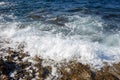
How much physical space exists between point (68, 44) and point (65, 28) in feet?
8.17

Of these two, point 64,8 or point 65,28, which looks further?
point 64,8

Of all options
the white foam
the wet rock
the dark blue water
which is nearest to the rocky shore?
the wet rock

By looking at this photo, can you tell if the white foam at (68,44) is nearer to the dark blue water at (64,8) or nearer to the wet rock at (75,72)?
the wet rock at (75,72)

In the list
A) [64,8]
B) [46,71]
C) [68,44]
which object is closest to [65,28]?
[68,44]

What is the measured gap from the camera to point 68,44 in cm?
980

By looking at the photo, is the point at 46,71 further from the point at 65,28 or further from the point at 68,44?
the point at 65,28

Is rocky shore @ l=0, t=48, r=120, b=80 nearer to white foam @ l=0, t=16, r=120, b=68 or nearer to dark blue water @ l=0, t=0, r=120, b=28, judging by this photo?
white foam @ l=0, t=16, r=120, b=68

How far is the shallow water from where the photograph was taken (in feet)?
30.0

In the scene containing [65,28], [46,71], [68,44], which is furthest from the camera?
[65,28]

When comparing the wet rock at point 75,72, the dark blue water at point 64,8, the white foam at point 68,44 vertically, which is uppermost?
the dark blue water at point 64,8

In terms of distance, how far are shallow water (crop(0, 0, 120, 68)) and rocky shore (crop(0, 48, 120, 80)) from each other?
433 millimetres

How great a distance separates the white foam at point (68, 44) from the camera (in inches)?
348

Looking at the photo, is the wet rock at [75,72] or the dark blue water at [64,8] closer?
the wet rock at [75,72]

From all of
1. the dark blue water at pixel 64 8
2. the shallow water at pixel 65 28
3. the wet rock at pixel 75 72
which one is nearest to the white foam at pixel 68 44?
the shallow water at pixel 65 28
